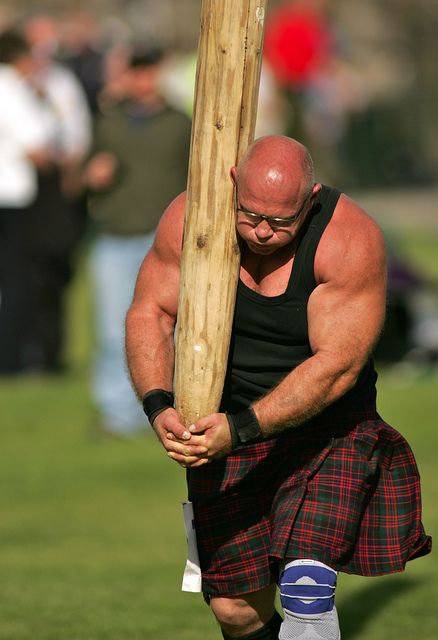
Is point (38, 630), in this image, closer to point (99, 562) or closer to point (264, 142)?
point (99, 562)

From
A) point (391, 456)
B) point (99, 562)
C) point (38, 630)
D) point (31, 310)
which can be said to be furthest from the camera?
point (31, 310)

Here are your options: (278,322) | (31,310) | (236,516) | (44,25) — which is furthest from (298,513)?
(44,25)

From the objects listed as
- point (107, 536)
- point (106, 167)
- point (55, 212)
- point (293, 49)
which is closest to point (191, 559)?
point (107, 536)

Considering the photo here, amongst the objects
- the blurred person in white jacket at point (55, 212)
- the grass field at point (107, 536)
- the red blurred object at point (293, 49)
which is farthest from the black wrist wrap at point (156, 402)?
the red blurred object at point (293, 49)

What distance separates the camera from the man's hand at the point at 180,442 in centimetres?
452

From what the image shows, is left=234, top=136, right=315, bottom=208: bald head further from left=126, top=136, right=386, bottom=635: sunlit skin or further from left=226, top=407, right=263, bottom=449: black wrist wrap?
left=226, top=407, right=263, bottom=449: black wrist wrap

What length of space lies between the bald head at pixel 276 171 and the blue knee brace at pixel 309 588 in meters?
1.14

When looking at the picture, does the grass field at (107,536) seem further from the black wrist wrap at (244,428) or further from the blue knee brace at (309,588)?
the black wrist wrap at (244,428)

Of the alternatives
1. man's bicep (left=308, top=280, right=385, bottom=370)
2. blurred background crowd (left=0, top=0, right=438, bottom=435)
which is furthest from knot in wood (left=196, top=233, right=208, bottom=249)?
blurred background crowd (left=0, top=0, right=438, bottom=435)

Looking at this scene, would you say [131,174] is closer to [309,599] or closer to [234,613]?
[234,613]

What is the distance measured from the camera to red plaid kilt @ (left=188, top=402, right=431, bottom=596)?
4758 mm

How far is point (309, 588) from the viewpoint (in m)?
4.65

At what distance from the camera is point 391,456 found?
4980mm

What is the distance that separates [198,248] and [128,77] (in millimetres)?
5304
